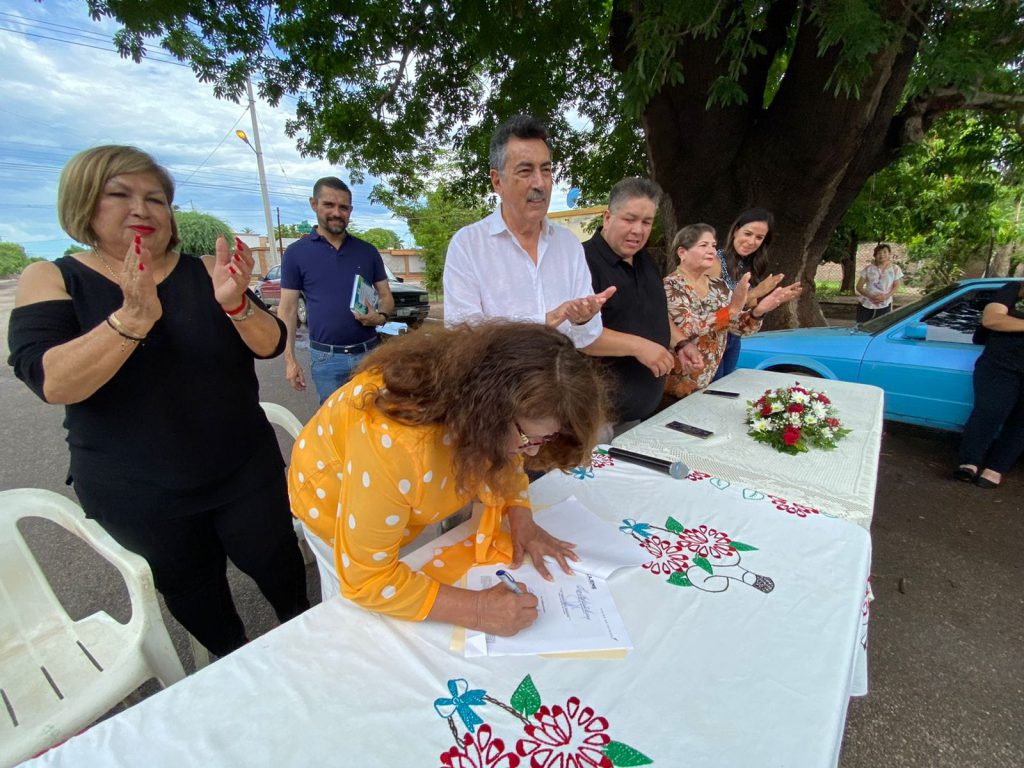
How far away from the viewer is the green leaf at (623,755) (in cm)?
68

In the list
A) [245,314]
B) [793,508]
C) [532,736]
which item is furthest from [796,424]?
[245,314]

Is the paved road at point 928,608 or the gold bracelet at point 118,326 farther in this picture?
the paved road at point 928,608

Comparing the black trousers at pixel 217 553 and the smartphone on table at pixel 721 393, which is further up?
the smartphone on table at pixel 721 393

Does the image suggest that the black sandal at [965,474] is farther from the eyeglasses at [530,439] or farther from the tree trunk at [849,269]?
the tree trunk at [849,269]

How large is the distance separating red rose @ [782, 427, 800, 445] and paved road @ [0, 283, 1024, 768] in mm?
944

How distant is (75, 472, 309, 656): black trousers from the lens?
1293mm

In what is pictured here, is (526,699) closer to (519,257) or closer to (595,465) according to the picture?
(595,465)

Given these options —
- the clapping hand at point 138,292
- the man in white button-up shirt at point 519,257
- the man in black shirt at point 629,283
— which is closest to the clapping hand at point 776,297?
the man in black shirt at point 629,283

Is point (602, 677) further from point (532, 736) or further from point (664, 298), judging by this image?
point (664, 298)

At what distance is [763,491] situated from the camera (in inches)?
57.2

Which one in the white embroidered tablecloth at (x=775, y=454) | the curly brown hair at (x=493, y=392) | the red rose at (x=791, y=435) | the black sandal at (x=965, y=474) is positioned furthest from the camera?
the black sandal at (x=965, y=474)

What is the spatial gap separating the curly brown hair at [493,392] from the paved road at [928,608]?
0.52m

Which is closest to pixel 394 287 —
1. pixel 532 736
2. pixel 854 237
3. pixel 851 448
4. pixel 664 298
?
pixel 664 298

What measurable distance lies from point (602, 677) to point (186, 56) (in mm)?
6320
